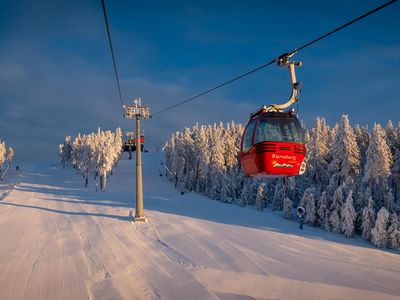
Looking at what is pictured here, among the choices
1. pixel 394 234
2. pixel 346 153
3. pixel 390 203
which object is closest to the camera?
pixel 394 234

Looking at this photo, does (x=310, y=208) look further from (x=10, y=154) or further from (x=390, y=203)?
(x=10, y=154)

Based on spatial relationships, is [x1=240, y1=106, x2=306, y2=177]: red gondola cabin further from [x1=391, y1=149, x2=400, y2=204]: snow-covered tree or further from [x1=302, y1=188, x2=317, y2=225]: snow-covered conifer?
[x1=391, y1=149, x2=400, y2=204]: snow-covered tree

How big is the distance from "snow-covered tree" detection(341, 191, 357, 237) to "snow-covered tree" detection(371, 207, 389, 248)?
107 inches

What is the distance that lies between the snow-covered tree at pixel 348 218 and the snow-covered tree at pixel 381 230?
2.72 m

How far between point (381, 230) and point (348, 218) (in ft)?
11.7

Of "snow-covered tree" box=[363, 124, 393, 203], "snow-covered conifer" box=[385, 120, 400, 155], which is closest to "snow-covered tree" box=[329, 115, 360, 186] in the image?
"snow-covered tree" box=[363, 124, 393, 203]

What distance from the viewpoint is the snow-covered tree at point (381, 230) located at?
91.9 ft

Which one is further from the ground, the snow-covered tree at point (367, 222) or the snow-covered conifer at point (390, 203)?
the snow-covered conifer at point (390, 203)

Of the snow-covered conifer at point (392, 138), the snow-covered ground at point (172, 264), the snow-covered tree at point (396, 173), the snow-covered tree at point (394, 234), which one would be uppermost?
the snow-covered conifer at point (392, 138)

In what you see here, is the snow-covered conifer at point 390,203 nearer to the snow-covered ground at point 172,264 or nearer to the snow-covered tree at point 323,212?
the snow-covered tree at point 323,212

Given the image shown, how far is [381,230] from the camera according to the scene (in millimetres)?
28078

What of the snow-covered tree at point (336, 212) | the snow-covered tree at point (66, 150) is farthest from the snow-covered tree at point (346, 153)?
the snow-covered tree at point (66, 150)

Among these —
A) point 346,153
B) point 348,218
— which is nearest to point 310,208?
point 348,218

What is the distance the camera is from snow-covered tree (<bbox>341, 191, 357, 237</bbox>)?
31.2m
